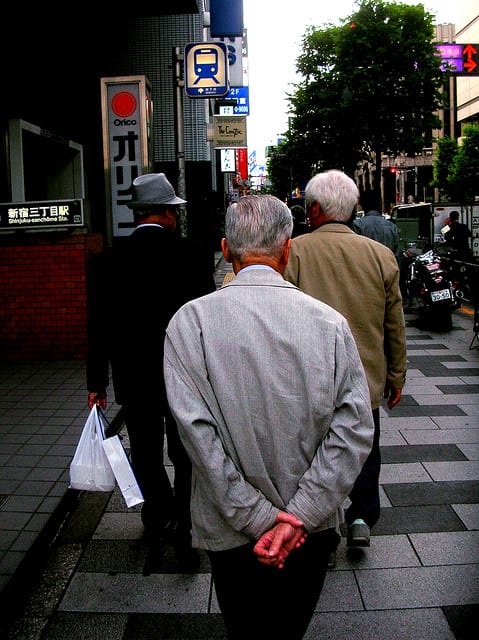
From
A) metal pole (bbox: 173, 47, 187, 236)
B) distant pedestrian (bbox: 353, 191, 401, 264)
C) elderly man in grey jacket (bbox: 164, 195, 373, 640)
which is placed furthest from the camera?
metal pole (bbox: 173, 47, 187, 236)

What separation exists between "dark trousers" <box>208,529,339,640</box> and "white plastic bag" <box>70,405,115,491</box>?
4.72ft

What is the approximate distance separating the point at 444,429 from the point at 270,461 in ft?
14.5

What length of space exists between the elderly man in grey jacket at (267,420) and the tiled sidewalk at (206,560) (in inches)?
53.1

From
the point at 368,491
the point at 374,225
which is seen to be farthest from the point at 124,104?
the point at 368,491

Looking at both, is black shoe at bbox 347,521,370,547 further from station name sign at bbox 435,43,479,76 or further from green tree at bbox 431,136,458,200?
green tree at bbox 431,136,458,200

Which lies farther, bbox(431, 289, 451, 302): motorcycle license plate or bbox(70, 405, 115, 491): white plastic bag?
bbox(431, 289, 451, 302): motorcycle license plate

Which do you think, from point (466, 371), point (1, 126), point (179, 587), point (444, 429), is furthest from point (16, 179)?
point (179, 587)

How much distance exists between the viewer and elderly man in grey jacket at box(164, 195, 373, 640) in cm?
188

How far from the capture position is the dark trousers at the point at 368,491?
363cm

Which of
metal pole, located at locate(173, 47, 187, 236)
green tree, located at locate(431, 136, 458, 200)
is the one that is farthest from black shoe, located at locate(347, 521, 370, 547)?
green tree, located at locate(431, 136, 458, 200)

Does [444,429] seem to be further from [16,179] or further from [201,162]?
[201,162]

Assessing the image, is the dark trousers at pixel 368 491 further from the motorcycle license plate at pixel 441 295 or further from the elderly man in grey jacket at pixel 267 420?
the motorcycle license plate at pixel 441 295

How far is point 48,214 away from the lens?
854 cm

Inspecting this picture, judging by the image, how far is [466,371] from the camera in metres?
8.20
